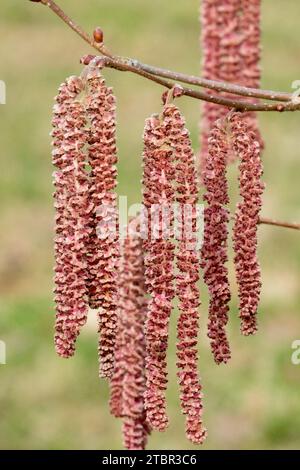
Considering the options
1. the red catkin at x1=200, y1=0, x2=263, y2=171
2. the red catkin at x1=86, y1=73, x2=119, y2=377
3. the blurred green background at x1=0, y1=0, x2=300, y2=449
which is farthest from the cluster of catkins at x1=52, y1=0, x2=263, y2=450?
the blurred green background at x1=0, y1=0, x2=300, y2=449

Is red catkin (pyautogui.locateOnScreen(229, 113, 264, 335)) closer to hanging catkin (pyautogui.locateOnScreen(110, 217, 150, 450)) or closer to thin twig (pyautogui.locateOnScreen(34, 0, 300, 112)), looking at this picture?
thin twig (pyautogui.locateOnScreen(34, 0, 300, 112))

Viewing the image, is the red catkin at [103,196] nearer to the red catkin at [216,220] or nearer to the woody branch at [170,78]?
the woody branch at [170,78]

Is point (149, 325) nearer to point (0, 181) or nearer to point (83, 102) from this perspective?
point (83, 102)

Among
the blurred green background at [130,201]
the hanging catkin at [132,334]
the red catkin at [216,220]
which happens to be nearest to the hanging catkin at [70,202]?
the hanging catkin at [132,334]

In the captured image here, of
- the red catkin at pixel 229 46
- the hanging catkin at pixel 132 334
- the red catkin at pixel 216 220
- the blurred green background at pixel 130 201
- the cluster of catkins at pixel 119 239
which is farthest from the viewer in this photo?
the blurred green background at pixel 130 201

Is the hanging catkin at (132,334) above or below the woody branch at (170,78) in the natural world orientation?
below

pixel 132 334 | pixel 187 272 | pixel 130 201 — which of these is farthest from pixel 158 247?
pixel 130 201
